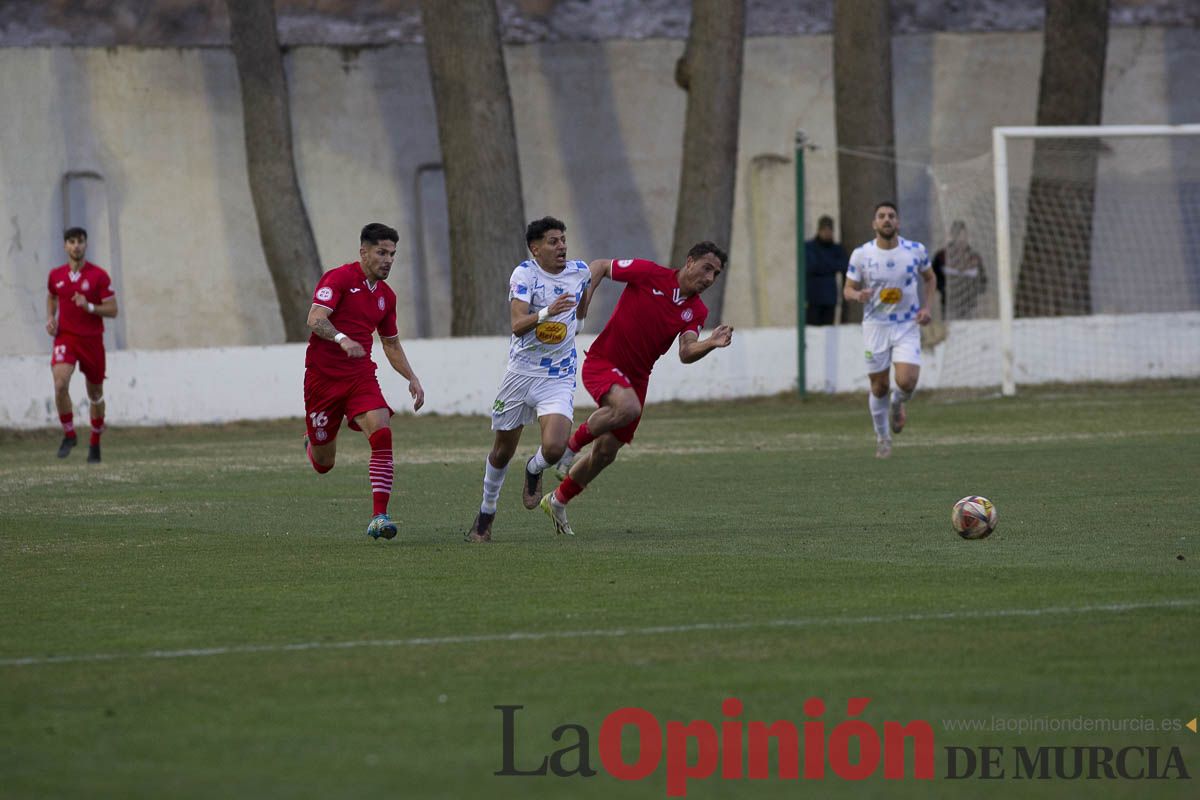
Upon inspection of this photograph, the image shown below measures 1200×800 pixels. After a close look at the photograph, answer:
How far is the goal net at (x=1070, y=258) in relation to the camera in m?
25.3

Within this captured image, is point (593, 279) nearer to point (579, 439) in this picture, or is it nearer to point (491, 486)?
point (579, 439)

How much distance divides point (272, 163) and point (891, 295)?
12.4 meters

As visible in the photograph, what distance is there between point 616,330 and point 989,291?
1800cm

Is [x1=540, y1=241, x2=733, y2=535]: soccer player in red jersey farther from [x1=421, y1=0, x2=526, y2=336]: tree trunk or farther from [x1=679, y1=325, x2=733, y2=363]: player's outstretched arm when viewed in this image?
[x1=421, y1=0, x2=526, y2=336]: tree trunk

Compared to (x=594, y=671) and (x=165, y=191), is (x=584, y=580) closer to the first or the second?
(x=594, y=671)

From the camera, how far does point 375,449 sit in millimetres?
10883

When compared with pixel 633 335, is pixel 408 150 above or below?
above

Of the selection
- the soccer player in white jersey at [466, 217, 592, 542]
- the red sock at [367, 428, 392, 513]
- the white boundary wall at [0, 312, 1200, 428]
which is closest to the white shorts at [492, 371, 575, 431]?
the soccer player in white jersey at [466, 217, 592, 542]

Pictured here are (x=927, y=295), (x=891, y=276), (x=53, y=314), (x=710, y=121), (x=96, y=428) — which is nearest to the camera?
(x=927, y=295)

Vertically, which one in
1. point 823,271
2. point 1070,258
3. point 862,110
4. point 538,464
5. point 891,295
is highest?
point 862,110

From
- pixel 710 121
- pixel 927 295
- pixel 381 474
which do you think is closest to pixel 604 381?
pixel 381 474

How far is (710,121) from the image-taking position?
26172 mm

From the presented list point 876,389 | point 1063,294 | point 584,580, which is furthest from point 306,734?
point 1063,294

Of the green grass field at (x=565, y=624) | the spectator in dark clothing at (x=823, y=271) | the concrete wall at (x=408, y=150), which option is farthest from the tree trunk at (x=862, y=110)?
the green grass field at (x=565, y=624)
